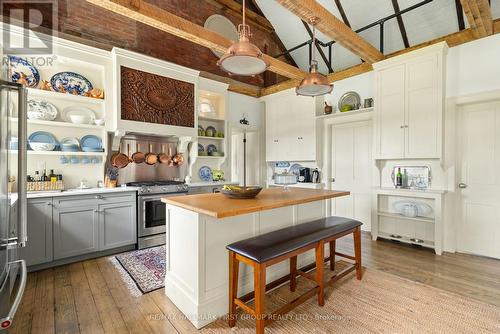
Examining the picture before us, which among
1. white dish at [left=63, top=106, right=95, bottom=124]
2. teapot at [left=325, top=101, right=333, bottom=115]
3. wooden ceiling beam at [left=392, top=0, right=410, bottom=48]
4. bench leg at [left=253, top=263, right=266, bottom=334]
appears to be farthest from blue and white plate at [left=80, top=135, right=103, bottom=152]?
wooden ceiling beam at [left=392, top=0, right=410, bottom=48]

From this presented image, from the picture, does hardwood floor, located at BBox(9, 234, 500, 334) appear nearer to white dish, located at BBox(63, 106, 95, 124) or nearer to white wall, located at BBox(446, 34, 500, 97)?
white dish, located at BBox(63, 106, 95, 124)

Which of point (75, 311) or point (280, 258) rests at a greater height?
point (280, 258)

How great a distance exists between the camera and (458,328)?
1.84 meters

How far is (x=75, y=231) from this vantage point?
9.73 ft

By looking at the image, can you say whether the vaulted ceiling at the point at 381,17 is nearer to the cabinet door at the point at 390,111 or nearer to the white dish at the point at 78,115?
the cabinet door at the point at 390,111

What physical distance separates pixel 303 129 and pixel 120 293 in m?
4.03

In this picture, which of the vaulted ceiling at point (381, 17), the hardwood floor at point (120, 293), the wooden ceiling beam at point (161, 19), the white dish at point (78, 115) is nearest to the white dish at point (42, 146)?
the white dish at point (78, 115)

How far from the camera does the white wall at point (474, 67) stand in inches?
125

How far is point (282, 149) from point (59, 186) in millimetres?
3928

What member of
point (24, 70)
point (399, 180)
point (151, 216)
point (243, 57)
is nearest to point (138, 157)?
point (151, 216)

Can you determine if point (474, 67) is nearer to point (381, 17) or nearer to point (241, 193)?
point (381, 17)

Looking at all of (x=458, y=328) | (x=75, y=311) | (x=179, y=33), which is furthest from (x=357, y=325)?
Answer: (x=179, y=33)

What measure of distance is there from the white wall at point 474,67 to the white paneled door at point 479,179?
26cm

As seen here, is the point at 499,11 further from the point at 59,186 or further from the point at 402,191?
the point at 59,186
